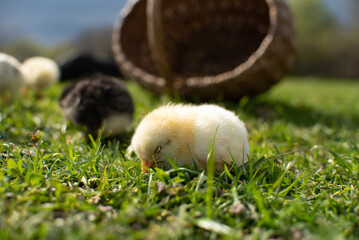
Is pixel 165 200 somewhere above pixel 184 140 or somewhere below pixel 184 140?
below

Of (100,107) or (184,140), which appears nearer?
(184,140)

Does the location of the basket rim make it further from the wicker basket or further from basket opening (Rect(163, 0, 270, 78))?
basket opening (Rect(163, 0, 270, 78))

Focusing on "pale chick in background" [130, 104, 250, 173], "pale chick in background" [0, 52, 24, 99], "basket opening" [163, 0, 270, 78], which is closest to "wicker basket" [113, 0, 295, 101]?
"basket opening" [163, 0, 270, 78]

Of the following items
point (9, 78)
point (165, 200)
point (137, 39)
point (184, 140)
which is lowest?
point (165, 200)

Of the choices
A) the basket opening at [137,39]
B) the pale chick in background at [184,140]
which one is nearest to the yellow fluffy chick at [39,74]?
the basket opening at [137,39]

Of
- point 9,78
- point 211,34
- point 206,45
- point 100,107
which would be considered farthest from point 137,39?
point 100,107

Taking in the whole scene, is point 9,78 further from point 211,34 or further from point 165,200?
point 211,34

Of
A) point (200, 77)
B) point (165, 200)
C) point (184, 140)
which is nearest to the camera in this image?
point (165, 200)
